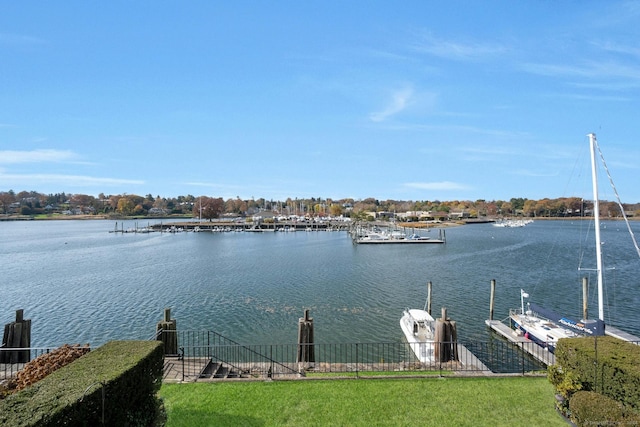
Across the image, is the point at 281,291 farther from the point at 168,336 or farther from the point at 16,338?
the point at 16,338

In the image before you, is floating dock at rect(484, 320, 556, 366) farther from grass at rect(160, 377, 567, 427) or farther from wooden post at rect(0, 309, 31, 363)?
wooden post at rect(0, 309, 31, 363)

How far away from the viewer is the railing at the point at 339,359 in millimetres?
14781

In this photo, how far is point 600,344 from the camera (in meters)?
9.85

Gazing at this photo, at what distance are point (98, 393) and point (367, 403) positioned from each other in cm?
723

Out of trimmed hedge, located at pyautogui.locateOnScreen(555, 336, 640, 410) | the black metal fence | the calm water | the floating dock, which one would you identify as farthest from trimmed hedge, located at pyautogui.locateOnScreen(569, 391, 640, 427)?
the calm water

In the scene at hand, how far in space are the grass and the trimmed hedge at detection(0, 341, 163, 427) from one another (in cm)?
210

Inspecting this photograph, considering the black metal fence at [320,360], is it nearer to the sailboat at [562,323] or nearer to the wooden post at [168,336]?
the wooden post at [168,336]

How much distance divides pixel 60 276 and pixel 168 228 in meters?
107

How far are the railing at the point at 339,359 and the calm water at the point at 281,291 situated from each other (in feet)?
6.94

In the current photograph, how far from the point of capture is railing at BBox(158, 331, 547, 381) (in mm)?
14781

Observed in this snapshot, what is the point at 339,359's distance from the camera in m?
21.9

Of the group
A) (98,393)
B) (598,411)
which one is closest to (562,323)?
(598,411)

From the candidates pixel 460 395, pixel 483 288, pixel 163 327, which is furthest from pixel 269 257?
pixel 460 395

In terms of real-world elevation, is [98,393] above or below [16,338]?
above
